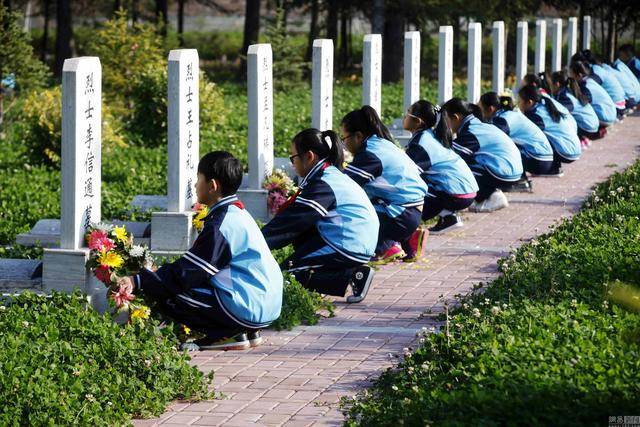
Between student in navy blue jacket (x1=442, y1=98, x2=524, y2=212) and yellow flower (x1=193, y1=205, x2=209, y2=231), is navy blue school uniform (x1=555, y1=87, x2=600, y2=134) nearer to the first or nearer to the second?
student in navy blue jacket (x1=442, y1=98, x2=524, y2=212)

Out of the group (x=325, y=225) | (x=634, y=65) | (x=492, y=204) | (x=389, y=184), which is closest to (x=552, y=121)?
(x=492, y=204)

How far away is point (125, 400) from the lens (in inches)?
243

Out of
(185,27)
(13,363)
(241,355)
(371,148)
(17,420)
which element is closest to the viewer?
(17,420)

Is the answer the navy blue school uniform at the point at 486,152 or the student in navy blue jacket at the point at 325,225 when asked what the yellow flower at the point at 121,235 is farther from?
the navy blue school uniform at the point at 486,152

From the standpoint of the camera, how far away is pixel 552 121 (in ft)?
48.8

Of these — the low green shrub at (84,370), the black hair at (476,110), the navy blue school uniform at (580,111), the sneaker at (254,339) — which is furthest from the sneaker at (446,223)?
the low green shrub at (84,370)

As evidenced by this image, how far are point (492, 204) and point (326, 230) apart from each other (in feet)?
15.7

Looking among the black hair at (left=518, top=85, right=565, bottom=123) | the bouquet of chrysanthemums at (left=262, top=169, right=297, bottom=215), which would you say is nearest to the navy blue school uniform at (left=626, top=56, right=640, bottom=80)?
the black hair at (left=518, top=85, right=565, bottom=123)

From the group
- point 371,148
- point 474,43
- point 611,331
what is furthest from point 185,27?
point 611,331

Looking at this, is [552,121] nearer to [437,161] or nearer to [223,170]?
[437,161]

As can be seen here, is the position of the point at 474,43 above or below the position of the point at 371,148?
above

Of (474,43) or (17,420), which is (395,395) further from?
(474,43)

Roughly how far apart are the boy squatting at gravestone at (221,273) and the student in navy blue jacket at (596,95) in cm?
1157

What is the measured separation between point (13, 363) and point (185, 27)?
1995 inches
